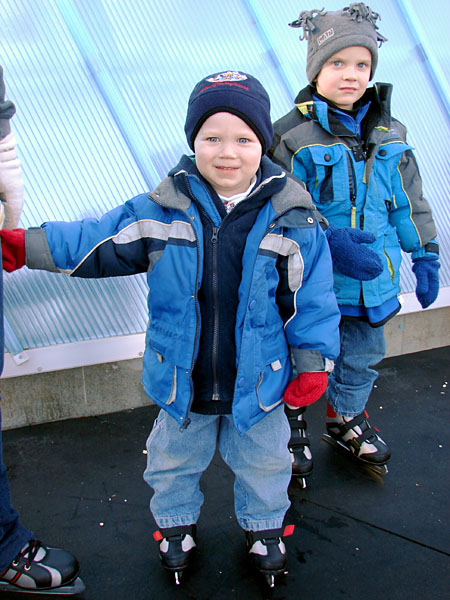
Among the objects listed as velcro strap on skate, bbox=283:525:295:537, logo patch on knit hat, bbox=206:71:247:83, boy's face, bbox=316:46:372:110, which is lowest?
velcro strap on skate, bbox=283:525:295:537

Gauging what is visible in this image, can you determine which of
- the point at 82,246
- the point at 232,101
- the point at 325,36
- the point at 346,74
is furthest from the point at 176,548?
the point at 325,36

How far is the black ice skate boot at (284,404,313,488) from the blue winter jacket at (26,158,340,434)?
29.2 inches

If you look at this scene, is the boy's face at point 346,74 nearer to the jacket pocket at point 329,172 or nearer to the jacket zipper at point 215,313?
the jacket pocket at point 329,172

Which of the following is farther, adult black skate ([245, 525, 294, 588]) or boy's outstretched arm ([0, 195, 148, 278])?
adult black skate ([245, 525, 294, 588])

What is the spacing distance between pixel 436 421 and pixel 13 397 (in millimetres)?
2209

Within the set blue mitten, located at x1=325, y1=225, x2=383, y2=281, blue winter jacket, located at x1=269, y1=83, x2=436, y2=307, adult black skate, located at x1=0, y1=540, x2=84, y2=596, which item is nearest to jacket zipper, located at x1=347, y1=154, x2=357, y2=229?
blue winter jacket, located at x1=269, y1=83, x2=436, y2=307

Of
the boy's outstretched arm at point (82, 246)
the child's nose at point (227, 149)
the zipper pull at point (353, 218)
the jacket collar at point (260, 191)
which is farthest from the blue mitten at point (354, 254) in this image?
the boy's outstretched arm at point (82, 246)

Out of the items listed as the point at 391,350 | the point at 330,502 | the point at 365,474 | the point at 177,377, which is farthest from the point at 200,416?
the point at 391,350

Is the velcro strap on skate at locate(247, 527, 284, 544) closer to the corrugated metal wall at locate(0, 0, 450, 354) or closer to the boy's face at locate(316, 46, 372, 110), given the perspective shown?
the corrugated metal wall at locate(0, 0, 450, 354)

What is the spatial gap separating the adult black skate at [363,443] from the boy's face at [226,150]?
140cm

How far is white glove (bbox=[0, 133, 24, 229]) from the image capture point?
4.74ft

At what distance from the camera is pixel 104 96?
259cm

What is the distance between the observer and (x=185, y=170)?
163 cm

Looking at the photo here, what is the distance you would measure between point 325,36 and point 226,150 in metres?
0.88
